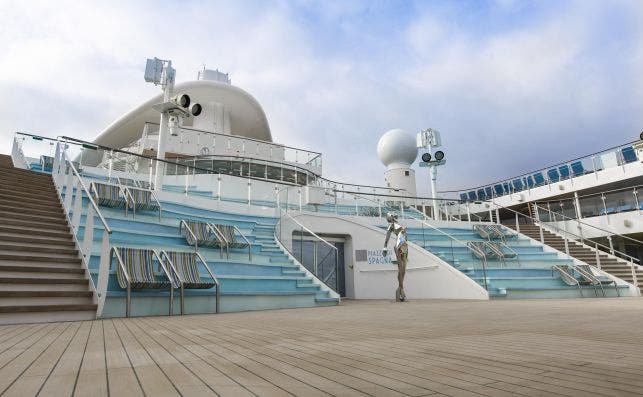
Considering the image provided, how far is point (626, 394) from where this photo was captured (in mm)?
1461

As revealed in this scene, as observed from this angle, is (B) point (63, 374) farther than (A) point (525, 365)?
No

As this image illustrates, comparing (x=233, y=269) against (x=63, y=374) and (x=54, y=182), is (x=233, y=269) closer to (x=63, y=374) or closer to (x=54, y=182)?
(x=54, y=182)

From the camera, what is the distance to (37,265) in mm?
5574

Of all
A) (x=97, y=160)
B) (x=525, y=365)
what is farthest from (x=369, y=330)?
(x=97, y=160)

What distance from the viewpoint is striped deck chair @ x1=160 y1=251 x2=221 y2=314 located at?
601 centimetres

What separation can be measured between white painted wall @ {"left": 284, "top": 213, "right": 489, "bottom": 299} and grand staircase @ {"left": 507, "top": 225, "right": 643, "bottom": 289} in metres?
5.34

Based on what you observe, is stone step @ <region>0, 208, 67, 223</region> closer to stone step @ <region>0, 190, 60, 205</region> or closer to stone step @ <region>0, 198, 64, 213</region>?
stone step @ <region>0, 198, 64, 213</region>

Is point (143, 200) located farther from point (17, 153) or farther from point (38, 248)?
point (17, 153)

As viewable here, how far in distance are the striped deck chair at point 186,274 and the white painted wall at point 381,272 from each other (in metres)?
4.10

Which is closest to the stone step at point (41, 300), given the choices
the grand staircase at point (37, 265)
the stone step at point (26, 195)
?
the grand staircase at point (37, 265)

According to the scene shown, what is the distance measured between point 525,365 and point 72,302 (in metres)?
5.30

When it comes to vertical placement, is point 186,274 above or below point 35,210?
below

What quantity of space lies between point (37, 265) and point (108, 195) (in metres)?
2.94

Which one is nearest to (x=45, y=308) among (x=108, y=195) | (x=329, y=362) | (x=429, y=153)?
(x=108, y=195)
